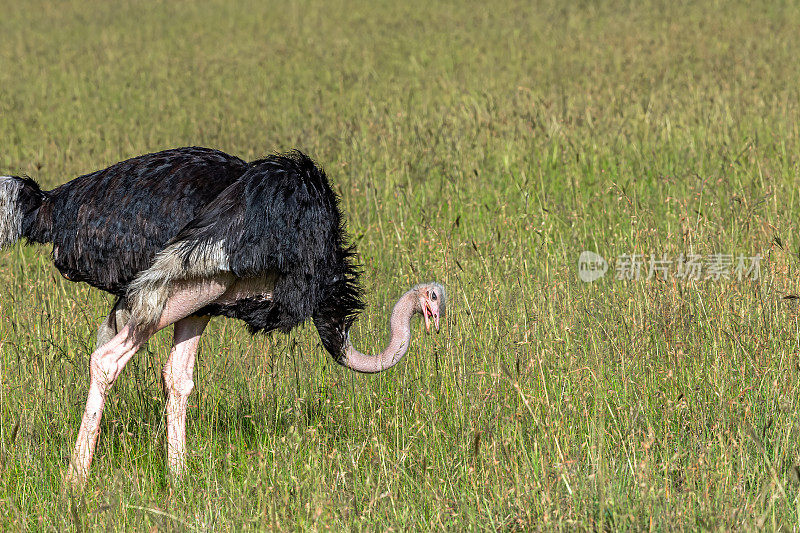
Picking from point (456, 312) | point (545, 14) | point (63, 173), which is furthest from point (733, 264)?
point (545, 14)

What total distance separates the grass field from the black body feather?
49cm

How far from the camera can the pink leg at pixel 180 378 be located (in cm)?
416

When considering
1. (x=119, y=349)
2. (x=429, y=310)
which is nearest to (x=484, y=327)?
(x=429, y=310)

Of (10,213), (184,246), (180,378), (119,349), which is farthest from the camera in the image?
(180,378)

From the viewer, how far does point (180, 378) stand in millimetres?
4293

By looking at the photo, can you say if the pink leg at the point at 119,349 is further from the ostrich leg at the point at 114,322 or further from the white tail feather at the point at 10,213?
the white tail feather at the point at 10,213

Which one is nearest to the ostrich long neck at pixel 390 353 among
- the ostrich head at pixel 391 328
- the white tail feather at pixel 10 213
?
the ostrich head at pixel 391 328

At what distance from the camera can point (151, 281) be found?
3832 mm

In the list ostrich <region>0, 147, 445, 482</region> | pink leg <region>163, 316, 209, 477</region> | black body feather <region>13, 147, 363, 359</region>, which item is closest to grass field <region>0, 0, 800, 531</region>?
pink leg <region>163, 316, 209, 477</region>

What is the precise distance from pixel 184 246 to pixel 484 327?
163 centimetres

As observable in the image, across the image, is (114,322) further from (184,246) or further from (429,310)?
(429,310)

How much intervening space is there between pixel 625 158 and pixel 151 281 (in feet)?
15.5

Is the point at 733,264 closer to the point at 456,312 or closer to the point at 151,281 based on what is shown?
the point at 456,312

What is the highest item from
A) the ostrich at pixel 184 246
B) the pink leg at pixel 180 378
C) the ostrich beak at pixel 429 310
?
the ostrich at pixel 184 246
